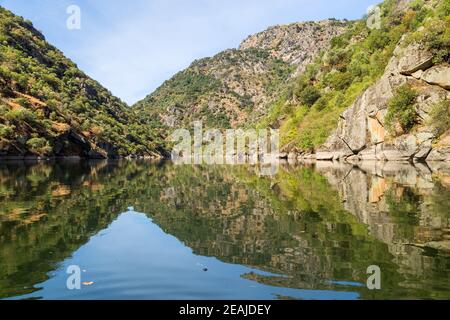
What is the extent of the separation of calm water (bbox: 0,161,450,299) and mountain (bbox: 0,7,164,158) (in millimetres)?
75934

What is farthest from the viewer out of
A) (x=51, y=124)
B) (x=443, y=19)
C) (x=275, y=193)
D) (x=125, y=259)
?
(x=51, y=124)

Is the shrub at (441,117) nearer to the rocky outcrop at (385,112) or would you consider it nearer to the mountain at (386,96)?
the mountain at (386,96)

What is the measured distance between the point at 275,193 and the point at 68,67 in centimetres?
17920

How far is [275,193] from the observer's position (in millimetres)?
25562

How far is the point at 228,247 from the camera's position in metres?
12.0

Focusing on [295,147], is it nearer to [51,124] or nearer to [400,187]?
[51,124]

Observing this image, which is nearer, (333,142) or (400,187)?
(400,187)

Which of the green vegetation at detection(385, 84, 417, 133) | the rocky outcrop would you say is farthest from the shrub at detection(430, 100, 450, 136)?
the green vegetation at detection(385, 84, 417, 133)

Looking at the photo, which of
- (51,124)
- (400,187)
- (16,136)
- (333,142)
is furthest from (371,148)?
(51,124)

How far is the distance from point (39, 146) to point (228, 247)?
299ft

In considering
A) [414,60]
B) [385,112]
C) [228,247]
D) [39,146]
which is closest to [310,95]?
[385,112]

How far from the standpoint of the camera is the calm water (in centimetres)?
827

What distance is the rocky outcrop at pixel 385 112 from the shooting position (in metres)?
57.0

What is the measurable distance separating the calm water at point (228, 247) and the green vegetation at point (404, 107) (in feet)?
138
